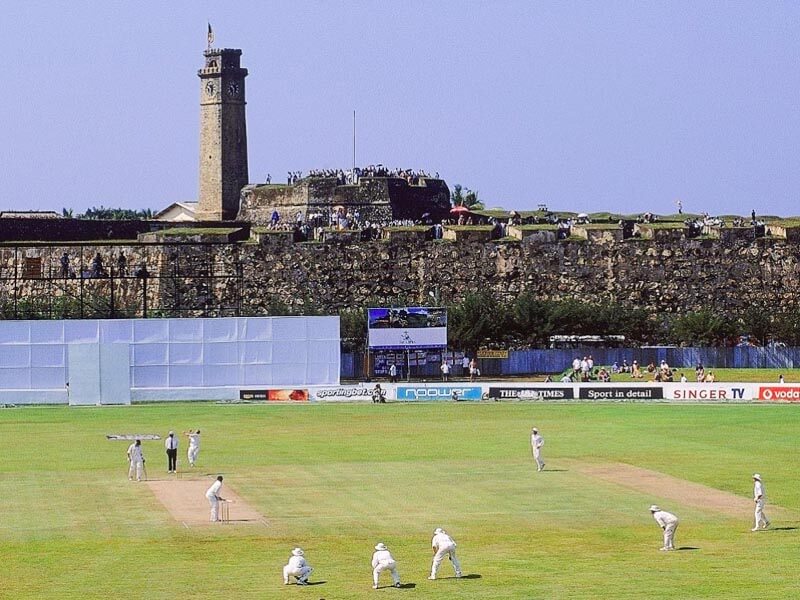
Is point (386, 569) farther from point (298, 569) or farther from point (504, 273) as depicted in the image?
point (504, 273)

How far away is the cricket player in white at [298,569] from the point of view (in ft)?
98.3

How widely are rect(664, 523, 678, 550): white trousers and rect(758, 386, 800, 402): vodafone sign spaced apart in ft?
134

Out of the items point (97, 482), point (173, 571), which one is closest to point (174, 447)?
point (97, 482)

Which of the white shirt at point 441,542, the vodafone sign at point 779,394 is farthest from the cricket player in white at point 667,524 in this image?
the vodafone sign at point 779,394

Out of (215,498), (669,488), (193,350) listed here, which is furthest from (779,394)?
(215,498)

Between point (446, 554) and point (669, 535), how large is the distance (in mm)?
5451

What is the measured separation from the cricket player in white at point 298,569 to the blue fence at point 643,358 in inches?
2255

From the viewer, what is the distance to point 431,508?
135ft

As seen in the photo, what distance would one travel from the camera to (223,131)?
372 feet

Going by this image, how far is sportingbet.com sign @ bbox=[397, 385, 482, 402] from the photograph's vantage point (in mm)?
77000

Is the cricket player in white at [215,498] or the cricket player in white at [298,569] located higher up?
the cricket player in white at [215,498]

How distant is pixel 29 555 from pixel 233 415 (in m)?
36.5

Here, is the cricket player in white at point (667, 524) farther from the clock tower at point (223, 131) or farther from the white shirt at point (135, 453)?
the clock tower at point (223, 131)

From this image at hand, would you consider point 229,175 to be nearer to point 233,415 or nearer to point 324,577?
point 233,415
